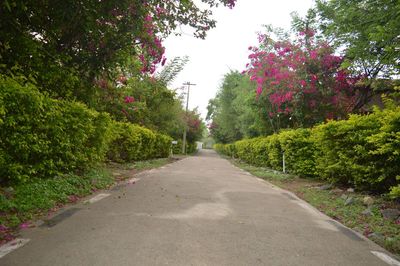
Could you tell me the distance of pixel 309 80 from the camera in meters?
13.5

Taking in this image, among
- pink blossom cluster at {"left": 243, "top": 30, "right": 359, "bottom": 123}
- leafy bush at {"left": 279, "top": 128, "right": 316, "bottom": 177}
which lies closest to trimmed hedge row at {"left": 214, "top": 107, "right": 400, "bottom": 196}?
leafy bush at {"left": 279, "top": 128, "right": 316, "bottom": 177}

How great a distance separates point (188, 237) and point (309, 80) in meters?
11.6

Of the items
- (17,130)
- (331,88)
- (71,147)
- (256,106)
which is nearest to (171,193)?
(71,147)

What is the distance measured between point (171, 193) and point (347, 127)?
184 inches

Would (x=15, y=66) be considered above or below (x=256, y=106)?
below

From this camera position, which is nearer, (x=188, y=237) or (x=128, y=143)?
(x=188, y=237)

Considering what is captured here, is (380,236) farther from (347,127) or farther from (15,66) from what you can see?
(15,66)

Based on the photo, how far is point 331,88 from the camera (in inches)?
523

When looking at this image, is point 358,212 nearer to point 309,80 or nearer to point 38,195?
point 38,195

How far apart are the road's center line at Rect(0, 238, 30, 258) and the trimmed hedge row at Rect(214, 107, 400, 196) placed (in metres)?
5.12

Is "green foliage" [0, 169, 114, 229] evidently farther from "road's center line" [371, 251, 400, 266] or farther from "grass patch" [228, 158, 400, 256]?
"grass patch" [228, 158, 400, 256]

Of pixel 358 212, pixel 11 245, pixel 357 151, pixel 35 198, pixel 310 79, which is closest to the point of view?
pixel 11 245

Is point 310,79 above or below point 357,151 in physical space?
above

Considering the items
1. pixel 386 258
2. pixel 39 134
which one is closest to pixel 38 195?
pixel 39 134
